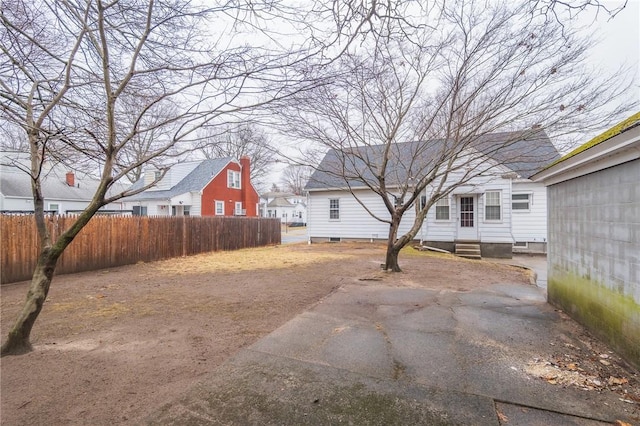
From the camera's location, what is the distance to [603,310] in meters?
4.02

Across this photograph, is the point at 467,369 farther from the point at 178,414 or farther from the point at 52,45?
the point at 52,45

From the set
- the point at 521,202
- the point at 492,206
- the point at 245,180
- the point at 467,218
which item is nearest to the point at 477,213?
the point at 467,218

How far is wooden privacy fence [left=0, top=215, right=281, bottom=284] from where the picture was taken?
7582mm

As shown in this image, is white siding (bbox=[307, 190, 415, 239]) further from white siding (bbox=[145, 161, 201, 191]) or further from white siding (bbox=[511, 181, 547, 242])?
white siding (bbox=[145, 161, 201, 191])

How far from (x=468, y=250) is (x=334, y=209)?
7248mm

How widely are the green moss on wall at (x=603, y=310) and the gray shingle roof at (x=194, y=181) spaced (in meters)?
21.3

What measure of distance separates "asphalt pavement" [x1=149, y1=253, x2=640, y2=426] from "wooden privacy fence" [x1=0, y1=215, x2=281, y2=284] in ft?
24.3

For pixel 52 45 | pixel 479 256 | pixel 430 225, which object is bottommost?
pixel 479 256

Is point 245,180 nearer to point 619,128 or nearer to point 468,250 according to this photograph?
point 468,250

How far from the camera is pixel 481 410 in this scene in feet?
8.40

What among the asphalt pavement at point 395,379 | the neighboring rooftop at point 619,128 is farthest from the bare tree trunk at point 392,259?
the neighboring rooftop at point 619,128

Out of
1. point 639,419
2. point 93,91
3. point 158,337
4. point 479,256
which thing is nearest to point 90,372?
point 158,337

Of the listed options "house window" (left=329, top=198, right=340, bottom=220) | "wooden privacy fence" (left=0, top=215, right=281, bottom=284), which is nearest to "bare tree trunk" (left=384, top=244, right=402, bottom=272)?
"wooden privacy fence" (left=0, top=215, right=281, bottom=284)

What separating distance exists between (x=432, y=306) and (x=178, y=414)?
4.46m
